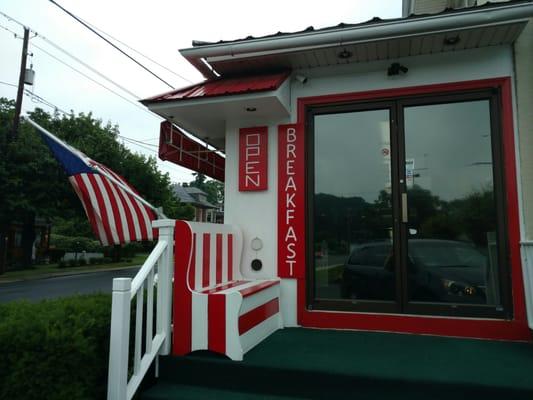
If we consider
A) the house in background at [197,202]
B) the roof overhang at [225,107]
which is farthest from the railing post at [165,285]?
the house in background at [197,202]

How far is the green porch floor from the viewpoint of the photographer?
2.41 metres

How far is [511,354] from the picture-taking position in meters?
2.94

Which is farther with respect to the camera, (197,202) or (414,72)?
(197,202)

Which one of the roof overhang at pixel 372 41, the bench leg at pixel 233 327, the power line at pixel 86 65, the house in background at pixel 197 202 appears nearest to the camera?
the bench leg at pixel 233 327

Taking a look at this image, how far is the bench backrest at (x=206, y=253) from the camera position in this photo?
303 centimetres

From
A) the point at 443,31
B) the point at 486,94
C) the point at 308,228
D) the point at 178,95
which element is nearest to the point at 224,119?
the point at 178,95

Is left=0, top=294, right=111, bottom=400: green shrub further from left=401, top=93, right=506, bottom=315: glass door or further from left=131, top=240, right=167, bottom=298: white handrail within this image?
left=401, top=93, right=506, bottom=315: glass door

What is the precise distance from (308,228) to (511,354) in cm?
204

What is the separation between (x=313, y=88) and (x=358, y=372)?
291 centimetres

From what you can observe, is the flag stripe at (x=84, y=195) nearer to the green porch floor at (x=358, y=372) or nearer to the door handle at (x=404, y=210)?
the green porch floor at (x=358, y=372)

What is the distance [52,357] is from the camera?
2.29 meters

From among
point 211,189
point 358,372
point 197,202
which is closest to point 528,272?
point 358,372

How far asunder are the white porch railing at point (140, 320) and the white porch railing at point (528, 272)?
2986 millimetres

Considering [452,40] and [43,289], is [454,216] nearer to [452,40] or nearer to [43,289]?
[452,40]
